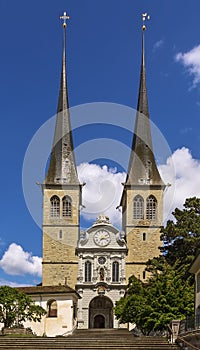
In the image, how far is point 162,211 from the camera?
65.6 metres

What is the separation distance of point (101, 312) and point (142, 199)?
13.8 m

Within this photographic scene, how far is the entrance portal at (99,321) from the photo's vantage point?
60.9 metres

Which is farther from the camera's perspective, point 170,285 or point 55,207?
point 55,207

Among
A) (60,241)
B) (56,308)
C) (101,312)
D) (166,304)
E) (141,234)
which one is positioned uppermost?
(141,234)

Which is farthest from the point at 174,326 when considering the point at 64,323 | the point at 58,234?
the point at 58,234

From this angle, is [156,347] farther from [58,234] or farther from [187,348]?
[58,234]

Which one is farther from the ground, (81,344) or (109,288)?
(109,288)

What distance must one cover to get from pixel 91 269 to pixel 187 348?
1689 inches

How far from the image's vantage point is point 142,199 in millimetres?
65938

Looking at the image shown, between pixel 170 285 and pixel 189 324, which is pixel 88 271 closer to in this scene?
pixel 170 285

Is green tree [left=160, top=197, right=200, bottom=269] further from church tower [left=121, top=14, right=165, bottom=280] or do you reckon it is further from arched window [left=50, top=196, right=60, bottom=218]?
arched window [left=50, top=196, right=60, bottom=218]

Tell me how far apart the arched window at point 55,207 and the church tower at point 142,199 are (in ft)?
26.2

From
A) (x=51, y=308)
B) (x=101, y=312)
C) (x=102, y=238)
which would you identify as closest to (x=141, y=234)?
(x=102, y=238)

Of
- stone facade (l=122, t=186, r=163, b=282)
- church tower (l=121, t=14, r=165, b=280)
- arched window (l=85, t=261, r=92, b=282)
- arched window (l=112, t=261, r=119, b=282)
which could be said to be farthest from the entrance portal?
church tower (l=121, t=14, r=165, b=280)
